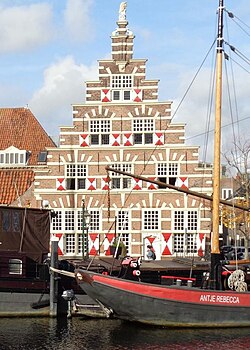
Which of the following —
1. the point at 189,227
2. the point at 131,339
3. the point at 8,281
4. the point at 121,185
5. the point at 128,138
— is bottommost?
the point at 131,339

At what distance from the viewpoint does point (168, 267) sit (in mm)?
25641

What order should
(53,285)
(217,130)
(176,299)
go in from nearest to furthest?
(176,299) → (217,130) → (53,285)

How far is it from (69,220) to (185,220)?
A: 6.75 metres

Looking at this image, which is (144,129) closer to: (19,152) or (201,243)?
(201,243)

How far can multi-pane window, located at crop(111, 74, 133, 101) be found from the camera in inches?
1476

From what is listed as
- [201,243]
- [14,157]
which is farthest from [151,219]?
[14,157]

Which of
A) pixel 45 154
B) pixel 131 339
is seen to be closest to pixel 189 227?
pixel 45 154

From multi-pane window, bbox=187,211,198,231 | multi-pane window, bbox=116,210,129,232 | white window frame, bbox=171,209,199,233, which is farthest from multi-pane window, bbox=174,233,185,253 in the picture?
multi-pane window, bbox=116,210,129,232

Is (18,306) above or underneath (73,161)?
underneath

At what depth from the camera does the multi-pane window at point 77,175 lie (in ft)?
123

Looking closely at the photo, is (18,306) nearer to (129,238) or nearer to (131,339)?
(131,339)

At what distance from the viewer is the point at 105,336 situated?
69.0 ft

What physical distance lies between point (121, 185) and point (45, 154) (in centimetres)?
651

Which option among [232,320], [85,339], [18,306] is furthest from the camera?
[18,306]
